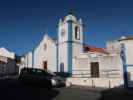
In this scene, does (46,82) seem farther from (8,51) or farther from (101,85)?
(8,51)

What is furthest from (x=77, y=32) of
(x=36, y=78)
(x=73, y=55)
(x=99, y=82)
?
(x=36, y=78)

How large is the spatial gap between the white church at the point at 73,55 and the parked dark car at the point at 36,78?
8.28 meters

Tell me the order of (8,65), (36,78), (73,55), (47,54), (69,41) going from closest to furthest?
1. (36,78)
2. (73,55)
3. (69,41)
4. (47,54)
5. (8,65)

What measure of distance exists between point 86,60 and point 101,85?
22.0ft

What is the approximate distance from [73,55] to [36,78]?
16094 millimetres

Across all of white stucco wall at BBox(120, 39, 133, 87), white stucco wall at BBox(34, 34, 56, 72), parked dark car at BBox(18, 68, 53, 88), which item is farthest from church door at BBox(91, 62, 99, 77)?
parked dark car at BBox(18, 68, 53, 88)

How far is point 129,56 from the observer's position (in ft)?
80.0

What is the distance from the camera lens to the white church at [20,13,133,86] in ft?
96.1

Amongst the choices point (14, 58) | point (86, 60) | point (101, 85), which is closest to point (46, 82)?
point (101, 85)

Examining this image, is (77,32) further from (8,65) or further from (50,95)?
(8,65)

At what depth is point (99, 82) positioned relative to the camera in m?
25.9

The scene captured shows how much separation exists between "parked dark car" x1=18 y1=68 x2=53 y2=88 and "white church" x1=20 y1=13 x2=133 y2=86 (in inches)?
326

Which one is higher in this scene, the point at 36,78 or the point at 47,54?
the point at 47,54

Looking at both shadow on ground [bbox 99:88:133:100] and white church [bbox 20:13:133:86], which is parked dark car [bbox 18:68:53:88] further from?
white church [bbox 20:13:133:86]
